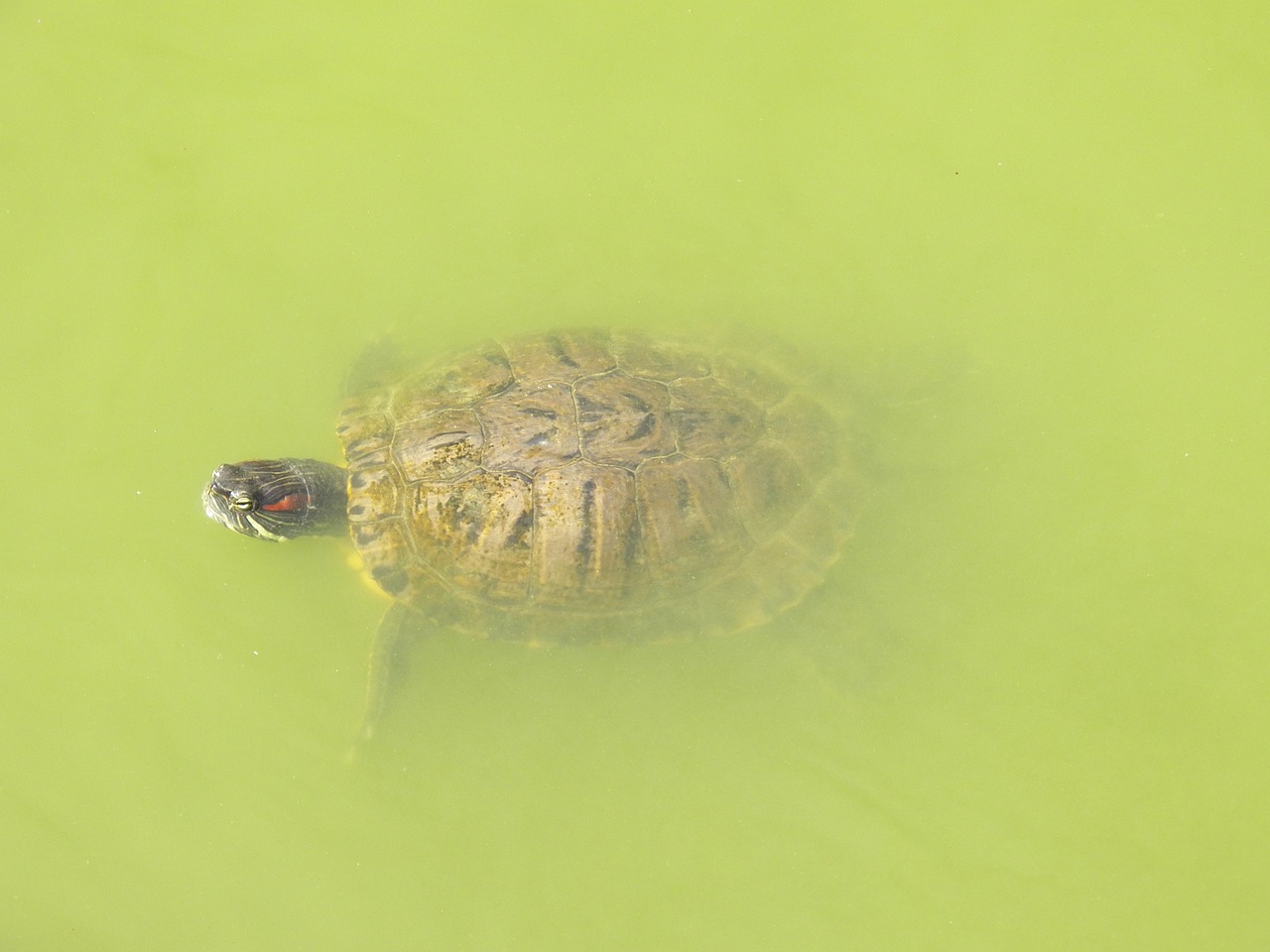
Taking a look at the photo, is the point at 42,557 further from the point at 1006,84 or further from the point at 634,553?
the point at 1006,84

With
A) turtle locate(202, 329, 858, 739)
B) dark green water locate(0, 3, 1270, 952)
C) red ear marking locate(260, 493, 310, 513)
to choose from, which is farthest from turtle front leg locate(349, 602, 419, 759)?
red ear marking locate(260, 493, 310, 513)

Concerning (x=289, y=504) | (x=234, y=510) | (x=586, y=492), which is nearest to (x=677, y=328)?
(x=586, y=492)

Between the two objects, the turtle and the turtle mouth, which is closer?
the turtle

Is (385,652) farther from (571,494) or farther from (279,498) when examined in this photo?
(571,494)

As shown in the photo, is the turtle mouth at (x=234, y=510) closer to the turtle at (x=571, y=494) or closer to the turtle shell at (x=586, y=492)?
the turtle at (x=571, y=494)

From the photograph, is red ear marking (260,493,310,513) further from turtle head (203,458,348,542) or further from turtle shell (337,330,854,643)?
turtle shell (337,330,854,643)

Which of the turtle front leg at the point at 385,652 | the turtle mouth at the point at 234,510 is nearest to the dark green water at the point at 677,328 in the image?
the turtle front leg at the point at 385,652
